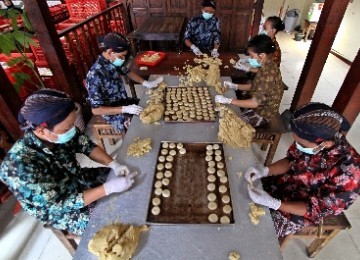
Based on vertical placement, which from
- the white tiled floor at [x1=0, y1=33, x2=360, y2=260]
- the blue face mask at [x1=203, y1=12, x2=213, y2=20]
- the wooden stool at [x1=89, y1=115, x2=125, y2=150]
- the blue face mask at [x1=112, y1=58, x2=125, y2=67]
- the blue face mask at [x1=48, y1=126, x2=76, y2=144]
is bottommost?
the white tiled floor at [x1=0, y1=33, x2=360, y2=260]

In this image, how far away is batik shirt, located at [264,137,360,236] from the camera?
1.27 m

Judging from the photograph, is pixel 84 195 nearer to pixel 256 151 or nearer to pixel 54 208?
pixel 54 208

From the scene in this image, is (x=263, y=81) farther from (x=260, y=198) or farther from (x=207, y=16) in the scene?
(x=207, y=16)

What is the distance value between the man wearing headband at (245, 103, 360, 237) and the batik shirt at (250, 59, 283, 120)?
2.46ft

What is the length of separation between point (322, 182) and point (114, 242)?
4.41ft

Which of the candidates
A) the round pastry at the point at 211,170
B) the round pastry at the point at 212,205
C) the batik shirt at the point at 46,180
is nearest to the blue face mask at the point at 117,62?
the batik shirt at the point at 46,180

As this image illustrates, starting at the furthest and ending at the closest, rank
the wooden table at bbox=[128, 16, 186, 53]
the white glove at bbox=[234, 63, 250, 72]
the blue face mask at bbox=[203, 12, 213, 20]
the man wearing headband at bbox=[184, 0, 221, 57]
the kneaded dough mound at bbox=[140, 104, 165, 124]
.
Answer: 1. the wooden table at bbox=[128, 16, 186, 53]
2. the man wearing headband at bbox=[184, 0, 221, 57]
3. the blue face mask at bbox=[203, 12, 213, 20]
4. the white glove at bbox=[234, 63, 250, 72]
5. the kneaded dough mound at bbox=[140, 104, 165, 124]

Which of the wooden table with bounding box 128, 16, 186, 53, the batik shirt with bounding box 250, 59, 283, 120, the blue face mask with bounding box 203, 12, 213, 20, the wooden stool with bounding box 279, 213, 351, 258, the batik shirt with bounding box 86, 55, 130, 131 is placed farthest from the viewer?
the wooden table with bounding box 128, 16, 186, 53

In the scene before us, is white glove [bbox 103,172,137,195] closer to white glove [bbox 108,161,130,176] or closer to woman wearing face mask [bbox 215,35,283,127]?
white glove [bbox 108,161,130,176]

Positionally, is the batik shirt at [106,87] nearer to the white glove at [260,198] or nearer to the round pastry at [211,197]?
the round pastry at [211,197]

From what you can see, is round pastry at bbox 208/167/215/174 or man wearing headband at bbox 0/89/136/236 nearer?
man wearing headband at bbox 0/89/136/236

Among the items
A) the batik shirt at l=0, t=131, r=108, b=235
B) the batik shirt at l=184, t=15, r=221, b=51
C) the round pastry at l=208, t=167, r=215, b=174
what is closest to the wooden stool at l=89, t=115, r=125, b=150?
the batik shirt at l=0, t=131, r=108, b=235

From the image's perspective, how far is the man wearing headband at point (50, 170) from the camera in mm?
1209

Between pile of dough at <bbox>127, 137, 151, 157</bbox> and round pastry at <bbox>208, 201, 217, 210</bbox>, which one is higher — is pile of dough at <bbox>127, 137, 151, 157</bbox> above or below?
above
